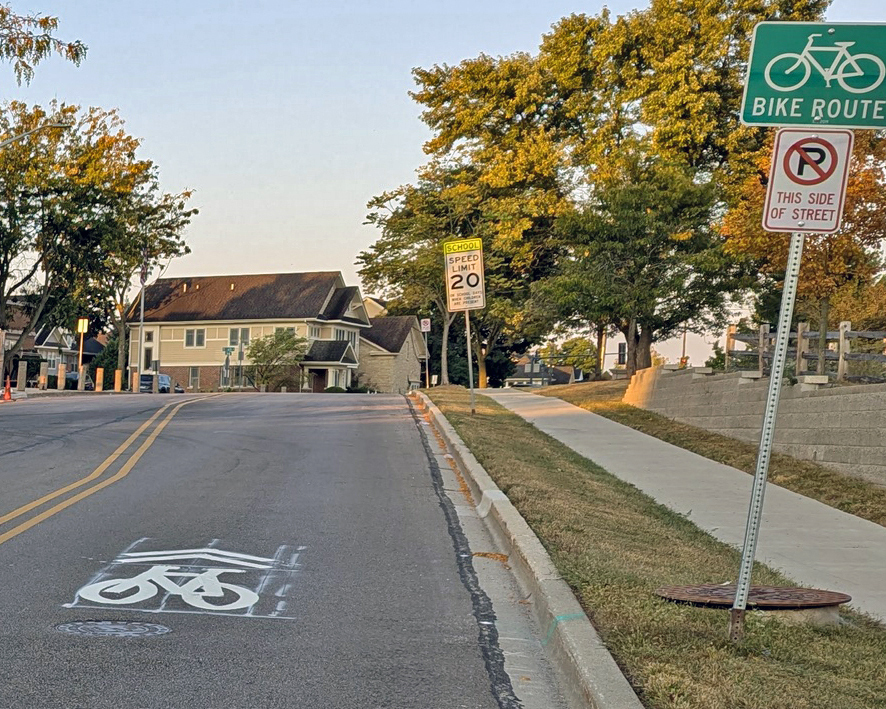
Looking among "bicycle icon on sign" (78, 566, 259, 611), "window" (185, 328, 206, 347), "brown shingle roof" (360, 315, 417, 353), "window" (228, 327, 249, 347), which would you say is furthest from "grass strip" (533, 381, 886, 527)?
"brown shingle roof" (360, 315, 417, 353)

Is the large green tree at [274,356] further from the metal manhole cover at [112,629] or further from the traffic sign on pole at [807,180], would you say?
the traffic sign on pole at [807,180]

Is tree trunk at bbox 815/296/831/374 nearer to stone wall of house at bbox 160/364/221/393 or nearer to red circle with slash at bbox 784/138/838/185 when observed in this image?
red circle with slash at bbox 784/138/838/185

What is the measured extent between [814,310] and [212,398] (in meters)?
15.2

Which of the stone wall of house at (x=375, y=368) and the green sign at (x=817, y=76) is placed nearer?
the green sign at (x=817, y=76)

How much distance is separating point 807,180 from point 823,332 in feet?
46.7

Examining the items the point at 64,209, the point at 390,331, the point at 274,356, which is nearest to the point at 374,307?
the point at 390,331

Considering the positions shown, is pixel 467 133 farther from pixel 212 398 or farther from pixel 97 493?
pixel 97 493

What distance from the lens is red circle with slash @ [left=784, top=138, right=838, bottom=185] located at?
611 centimetres

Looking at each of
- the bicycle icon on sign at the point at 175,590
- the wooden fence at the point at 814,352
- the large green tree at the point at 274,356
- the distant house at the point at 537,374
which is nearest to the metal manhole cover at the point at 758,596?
the bicycle icon on sign at the point at 175,590

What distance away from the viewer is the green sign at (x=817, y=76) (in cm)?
608

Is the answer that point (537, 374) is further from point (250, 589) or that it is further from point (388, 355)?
point (250, 589)

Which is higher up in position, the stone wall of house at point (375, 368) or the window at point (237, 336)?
the window at point (237, 336)

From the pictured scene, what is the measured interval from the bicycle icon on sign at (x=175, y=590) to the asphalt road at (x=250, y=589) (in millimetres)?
24

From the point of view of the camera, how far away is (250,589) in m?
7.55
